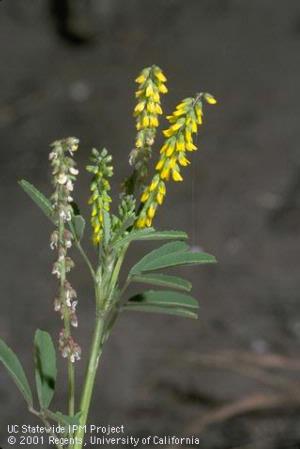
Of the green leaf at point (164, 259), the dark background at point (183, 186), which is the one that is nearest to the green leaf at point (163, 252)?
the green leaf at point (164, 259)

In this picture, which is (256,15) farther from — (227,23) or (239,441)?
(239,441)

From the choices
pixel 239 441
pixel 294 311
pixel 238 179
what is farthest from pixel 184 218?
pixel 239 441

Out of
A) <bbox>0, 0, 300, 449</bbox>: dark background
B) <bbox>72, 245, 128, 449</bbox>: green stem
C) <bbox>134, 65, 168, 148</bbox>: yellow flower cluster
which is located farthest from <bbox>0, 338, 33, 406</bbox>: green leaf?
<bbox>0, 0, 300, 449</bbox>: dark background

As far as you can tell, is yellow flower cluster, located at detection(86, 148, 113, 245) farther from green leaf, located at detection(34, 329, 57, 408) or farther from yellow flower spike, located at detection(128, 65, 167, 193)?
green leaf, located at detection(34, 329, 57, 408)

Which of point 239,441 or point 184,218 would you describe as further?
point 184,218

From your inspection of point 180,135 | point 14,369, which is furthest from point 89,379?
point 180,135

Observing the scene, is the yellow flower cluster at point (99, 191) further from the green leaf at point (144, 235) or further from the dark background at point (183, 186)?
the dark background at point (183, 186)
